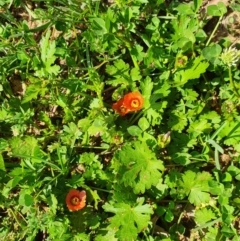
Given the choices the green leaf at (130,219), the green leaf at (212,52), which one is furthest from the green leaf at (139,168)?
the green leaf at (212,52)

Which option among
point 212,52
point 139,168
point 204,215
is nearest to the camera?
point 139,168

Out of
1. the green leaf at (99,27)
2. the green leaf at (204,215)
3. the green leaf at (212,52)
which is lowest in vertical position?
the green leaf at (204,215)

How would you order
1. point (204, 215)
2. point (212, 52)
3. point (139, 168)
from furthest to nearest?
point (212, 52), point (204, 215), point (139, 168)

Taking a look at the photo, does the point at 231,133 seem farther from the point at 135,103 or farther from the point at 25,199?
the point at 25,199

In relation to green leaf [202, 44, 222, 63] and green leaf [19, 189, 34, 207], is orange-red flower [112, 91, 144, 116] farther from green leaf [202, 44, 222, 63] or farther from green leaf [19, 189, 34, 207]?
green leaf [19, 189, 34, 207]

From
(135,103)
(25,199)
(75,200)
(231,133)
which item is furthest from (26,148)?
(231,133)


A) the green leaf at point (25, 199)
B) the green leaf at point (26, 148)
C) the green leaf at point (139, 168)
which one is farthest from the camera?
the green leaf at point (26, 148)

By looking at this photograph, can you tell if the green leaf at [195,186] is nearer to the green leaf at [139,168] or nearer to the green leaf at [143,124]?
the green leaf at [139,168]

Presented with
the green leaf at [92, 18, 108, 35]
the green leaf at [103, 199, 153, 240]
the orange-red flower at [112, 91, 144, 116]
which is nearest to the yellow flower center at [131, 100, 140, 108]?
the orange-red flower at [112, 91, 144, 116]
